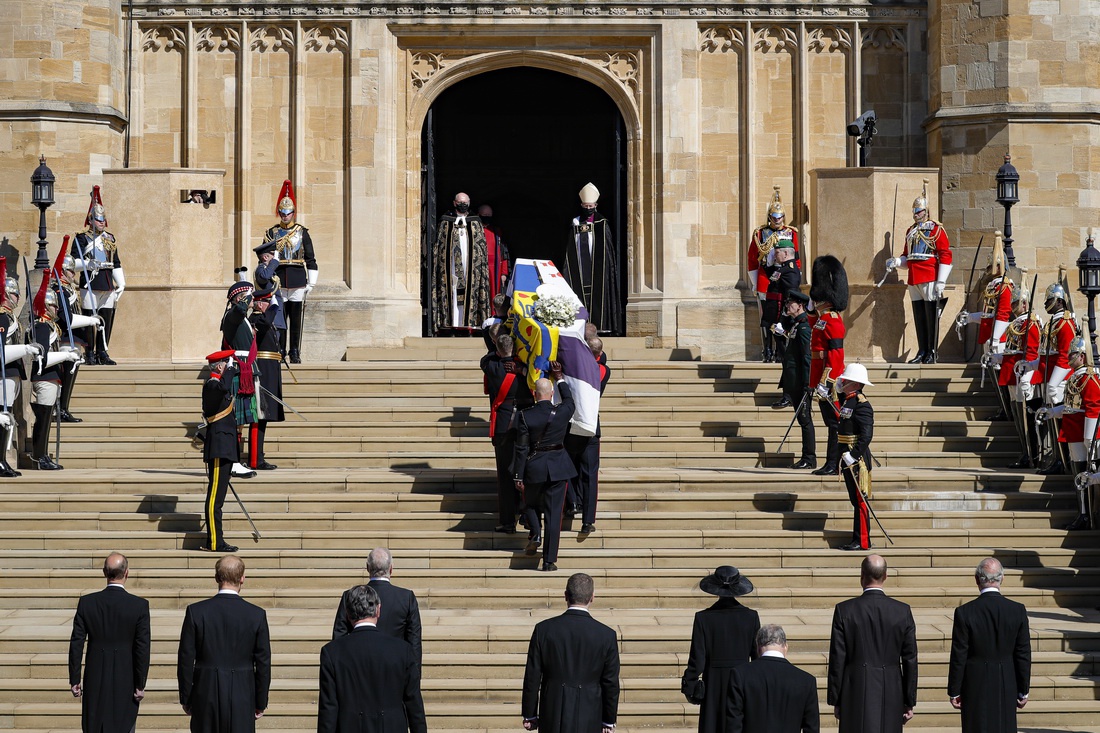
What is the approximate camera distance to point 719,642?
8.10m

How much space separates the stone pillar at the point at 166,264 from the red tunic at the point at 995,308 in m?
9.12

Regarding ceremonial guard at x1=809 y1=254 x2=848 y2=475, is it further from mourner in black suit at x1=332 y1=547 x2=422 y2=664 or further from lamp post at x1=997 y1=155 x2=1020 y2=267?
mourner in black suit at x1=332 y1=547 x2=422 y2=664

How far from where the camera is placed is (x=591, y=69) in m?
21.4

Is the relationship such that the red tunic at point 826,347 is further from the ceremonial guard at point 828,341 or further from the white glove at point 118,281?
the white glove at point 118,281

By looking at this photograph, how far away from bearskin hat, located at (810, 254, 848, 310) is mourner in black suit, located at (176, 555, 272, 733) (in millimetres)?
7758

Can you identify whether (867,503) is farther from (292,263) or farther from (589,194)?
(589,194)

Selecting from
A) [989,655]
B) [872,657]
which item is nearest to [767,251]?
[989,655]

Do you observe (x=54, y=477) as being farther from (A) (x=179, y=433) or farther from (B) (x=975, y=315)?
(B) (x=975, y=315)

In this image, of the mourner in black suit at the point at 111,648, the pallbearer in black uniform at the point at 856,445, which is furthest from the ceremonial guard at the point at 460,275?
the mourner in black suit at the point at 111,648

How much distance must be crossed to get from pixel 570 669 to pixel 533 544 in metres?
4.53

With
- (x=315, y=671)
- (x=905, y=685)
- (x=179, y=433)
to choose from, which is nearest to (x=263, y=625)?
(x=315, y=671)

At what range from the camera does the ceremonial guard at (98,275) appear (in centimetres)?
1759

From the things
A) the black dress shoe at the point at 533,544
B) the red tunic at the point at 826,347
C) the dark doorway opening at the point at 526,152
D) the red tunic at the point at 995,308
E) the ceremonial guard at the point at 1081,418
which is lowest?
the black dress shoe at the point at 533,544

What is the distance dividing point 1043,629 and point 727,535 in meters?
2.77
